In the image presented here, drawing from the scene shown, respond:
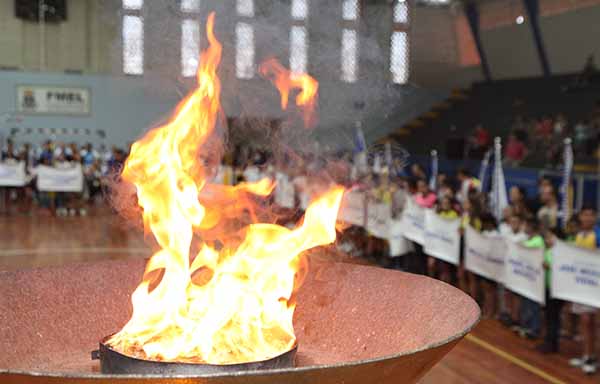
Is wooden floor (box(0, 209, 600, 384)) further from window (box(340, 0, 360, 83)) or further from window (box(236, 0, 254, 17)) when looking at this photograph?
window (box(340, 0, 360, 83))

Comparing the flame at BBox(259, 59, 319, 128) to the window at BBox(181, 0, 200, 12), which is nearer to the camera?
the flame at BBox(259, 59, 319, 128)

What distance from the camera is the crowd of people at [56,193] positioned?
1697cm

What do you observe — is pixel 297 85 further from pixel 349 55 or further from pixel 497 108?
pixel 497 108

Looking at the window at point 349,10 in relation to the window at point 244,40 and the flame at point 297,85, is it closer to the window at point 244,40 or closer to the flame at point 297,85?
the window at point 244,40

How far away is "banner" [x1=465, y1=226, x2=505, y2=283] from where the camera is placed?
7.87m

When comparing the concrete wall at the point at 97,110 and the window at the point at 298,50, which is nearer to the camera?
the window at the point at 298,50

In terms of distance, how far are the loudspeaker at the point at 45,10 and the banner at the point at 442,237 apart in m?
13.1

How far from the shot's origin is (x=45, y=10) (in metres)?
20.0

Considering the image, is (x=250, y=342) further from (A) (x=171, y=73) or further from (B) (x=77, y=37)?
(B) (x=77, y=37)

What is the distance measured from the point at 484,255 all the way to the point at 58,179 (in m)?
10.7

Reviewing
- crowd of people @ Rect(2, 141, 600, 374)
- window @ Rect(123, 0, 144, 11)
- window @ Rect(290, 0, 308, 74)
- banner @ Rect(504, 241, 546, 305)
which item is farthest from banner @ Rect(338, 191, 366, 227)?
window @ Rect(290, 0, 308, 74)

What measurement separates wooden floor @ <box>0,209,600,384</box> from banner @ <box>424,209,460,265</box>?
90 centimetres

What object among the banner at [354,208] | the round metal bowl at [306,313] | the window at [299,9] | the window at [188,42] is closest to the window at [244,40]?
the window at [188,42]

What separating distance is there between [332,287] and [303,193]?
918 centimetres
